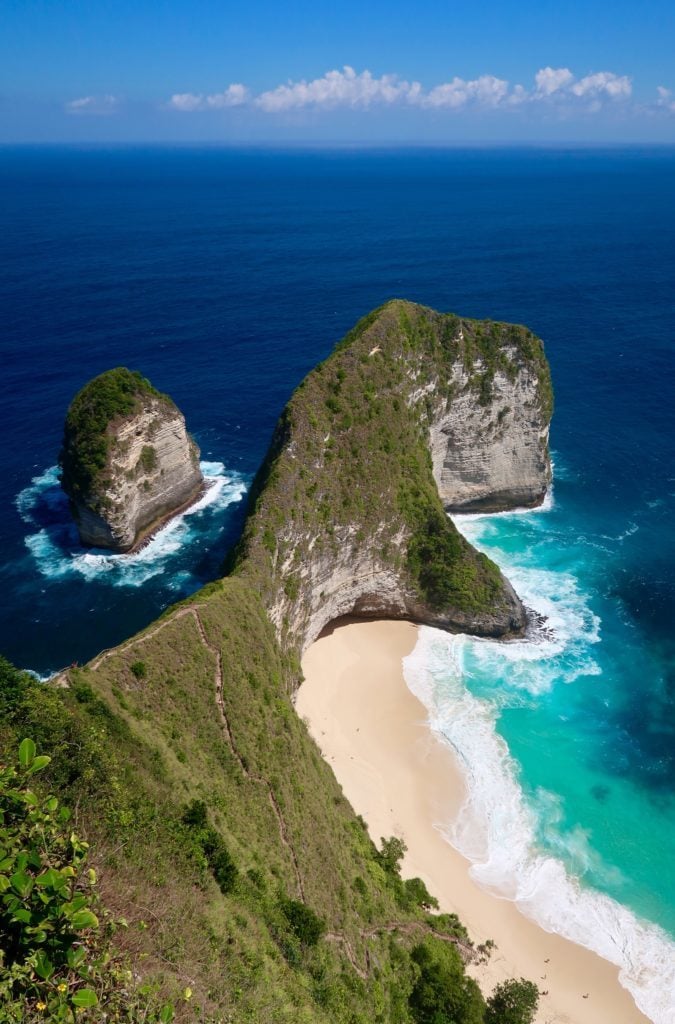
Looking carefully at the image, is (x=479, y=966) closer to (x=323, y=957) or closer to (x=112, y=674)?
(x=323, y=957)

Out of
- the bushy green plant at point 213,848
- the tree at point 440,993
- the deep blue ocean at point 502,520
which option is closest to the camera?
the bushy green plant at point 213,848

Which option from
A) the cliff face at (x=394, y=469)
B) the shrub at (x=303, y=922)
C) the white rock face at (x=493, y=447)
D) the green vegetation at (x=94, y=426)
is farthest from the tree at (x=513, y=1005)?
the green vegetation at (x=94, y=426)

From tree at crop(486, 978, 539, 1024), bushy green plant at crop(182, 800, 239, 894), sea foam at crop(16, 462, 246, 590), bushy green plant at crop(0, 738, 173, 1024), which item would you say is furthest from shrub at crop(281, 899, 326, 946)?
sea foam at crop(16, 462, 246, 590)

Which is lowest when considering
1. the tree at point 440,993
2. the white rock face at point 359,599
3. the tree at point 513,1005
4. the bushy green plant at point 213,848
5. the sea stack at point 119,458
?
the tree at point 513,1005

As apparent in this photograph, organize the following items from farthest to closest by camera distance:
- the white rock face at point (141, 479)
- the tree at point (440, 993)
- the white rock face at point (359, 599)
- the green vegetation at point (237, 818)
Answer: the white rock face at point (141, 479), the white rock face at point (359, 599), the tree at point (440, 993), the green vegetation at point (237, 818)

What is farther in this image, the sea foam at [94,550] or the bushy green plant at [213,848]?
the sea foam at [94,550]

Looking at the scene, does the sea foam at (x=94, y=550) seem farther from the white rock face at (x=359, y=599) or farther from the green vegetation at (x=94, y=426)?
the white rock face at (x=359, y=599)

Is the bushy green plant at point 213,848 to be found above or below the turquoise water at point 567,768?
above
